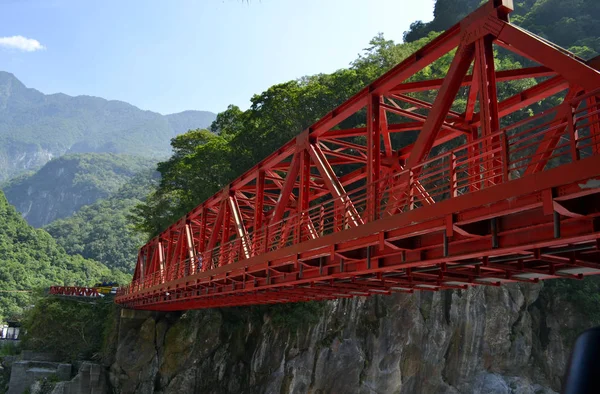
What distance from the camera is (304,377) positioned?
2923cm

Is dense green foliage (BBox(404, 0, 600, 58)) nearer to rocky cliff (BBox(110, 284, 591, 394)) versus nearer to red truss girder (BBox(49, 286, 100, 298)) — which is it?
rocky cliff (BBox(110, 284, 591, 394))

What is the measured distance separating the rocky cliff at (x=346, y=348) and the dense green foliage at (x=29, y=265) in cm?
4293

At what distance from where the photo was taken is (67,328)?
3803cm

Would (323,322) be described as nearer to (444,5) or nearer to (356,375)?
(356,375)

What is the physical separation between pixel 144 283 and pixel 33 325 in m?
14.0

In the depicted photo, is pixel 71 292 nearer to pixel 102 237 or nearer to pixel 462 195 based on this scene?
pixel 462 195

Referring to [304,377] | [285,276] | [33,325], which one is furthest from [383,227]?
[33,325]

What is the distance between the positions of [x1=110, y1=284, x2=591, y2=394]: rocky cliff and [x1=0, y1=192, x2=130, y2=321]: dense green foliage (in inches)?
1690

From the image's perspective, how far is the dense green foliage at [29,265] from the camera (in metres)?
68.9

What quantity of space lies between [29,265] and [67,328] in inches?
1739

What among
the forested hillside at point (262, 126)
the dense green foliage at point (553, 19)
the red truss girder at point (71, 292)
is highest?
the dense green foliage at point (553, 19)

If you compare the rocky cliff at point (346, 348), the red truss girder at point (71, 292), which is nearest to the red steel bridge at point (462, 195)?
the rocky cliff at point (346, 348)

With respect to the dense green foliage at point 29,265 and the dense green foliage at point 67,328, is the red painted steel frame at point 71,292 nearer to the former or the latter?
the dense green foliage at point 67,328

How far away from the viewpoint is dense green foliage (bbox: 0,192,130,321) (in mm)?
68875
